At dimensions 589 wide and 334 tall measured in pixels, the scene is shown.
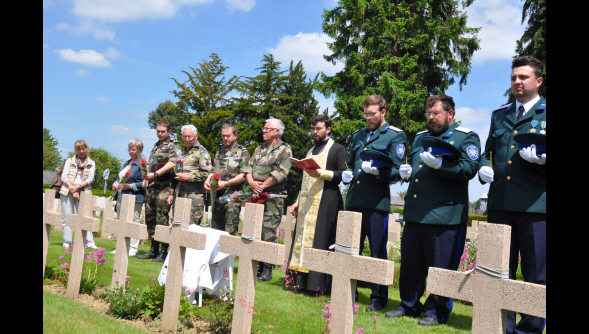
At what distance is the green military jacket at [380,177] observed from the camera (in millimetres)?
4795

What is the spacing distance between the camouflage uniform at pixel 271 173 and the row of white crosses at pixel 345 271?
7.67 ft

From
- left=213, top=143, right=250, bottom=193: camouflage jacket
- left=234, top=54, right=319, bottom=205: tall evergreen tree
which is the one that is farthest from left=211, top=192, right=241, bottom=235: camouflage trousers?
left=234, top=54, right=319, bottom=205: tall evergreen tree

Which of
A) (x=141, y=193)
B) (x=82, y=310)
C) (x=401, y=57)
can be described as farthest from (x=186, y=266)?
(x=401, y=57)

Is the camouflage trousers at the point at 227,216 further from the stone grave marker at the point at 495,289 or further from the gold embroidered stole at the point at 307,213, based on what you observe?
the stone grave marker at the point at 495,289

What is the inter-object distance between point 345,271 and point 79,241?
11.5ft

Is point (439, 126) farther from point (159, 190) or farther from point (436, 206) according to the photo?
point (159, 190)

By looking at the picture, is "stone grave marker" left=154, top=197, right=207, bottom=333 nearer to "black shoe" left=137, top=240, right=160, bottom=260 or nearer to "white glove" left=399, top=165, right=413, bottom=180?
"white glove" left=399, top=165, right=413, bottom=180

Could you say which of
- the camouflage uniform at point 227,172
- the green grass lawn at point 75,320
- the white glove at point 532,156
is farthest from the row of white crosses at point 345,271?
the camouflage uniform at point 227,172

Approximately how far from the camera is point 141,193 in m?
8.20

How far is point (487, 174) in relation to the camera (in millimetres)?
3621

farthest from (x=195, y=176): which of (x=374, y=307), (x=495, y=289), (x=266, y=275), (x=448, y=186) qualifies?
(x=495, y=289)

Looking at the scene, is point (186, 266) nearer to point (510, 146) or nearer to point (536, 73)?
point (510, 146)

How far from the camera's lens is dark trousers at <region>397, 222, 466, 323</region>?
13.5ft

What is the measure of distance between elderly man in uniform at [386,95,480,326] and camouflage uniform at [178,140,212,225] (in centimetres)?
388
